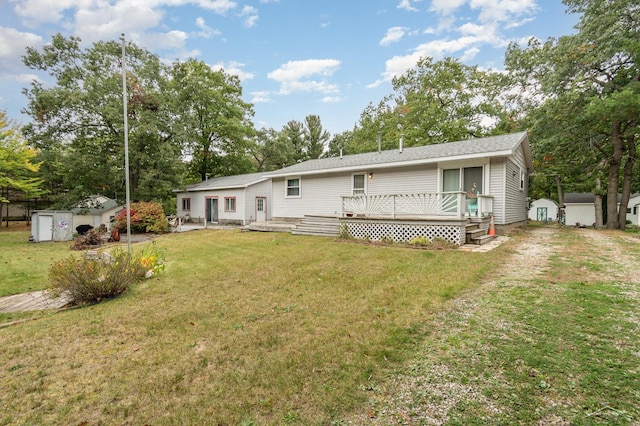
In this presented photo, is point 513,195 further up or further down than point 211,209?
further up

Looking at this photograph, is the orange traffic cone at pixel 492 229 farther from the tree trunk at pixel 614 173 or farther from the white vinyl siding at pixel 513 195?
the tree trunk at pixel 614 173

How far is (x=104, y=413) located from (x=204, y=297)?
271cm

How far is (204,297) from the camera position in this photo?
4.84 metres

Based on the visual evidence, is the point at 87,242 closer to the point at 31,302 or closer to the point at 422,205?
the point at 31,302

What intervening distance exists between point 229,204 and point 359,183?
10.9 metres

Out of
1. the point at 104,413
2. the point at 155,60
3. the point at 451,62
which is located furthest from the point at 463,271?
the point at 155,60

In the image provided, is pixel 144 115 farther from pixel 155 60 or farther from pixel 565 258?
pixel 565 258

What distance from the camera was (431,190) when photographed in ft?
38.1

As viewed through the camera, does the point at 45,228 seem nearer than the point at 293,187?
Yes

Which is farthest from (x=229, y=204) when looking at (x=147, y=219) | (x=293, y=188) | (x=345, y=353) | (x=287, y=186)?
(x=345, y=353)

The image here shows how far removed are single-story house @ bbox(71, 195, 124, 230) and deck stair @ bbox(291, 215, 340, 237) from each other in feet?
44.8

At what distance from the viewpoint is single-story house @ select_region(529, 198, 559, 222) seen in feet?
103

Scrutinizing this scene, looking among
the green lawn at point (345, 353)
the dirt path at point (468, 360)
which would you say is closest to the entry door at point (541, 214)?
the dirt path at point (468, 360)

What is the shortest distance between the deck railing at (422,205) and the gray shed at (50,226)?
15.2 metres
